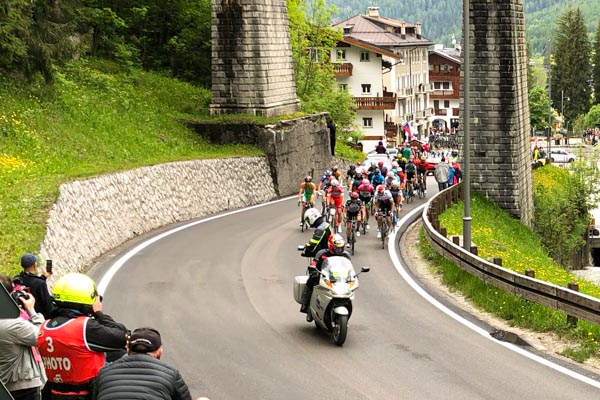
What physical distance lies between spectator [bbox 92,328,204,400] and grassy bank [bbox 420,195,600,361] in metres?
8.77

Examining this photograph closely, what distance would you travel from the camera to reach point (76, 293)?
8.66 meters

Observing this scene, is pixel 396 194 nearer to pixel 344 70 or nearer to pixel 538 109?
pixel 344 70

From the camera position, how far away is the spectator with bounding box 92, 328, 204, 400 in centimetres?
733

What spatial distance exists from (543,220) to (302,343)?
27400 mm

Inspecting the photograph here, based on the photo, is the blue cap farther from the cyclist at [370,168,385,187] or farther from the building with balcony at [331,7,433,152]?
the building with balcony at [331,7,433,152]

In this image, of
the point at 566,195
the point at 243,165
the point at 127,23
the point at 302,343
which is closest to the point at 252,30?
the point at 243,165

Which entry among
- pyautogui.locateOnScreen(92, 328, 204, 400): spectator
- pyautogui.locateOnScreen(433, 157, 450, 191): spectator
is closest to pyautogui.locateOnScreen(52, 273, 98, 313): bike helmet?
pyautogui.locateOnScreen(92, 328, 204, 400): spectator

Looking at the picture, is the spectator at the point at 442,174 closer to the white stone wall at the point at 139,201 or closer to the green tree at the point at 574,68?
the white stone wall at the point at 139,201

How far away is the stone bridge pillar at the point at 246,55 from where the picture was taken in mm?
40312

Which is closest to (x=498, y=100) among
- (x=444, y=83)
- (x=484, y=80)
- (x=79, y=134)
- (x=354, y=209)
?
(x=484, y=80)

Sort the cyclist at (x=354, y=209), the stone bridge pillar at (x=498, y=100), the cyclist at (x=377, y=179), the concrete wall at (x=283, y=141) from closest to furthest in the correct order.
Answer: the cyclist at (x=354, y=209) → the cyclist at (x=377, y=179) → the stone bridge pillar at (x=498, y=100) → the concrete wall at (x=283, y=141)

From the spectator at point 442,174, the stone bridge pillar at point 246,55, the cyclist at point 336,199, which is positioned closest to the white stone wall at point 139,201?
the stone bridge pillar at point 246,55

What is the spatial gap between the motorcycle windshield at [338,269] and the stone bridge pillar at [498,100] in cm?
2147

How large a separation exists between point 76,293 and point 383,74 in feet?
321
